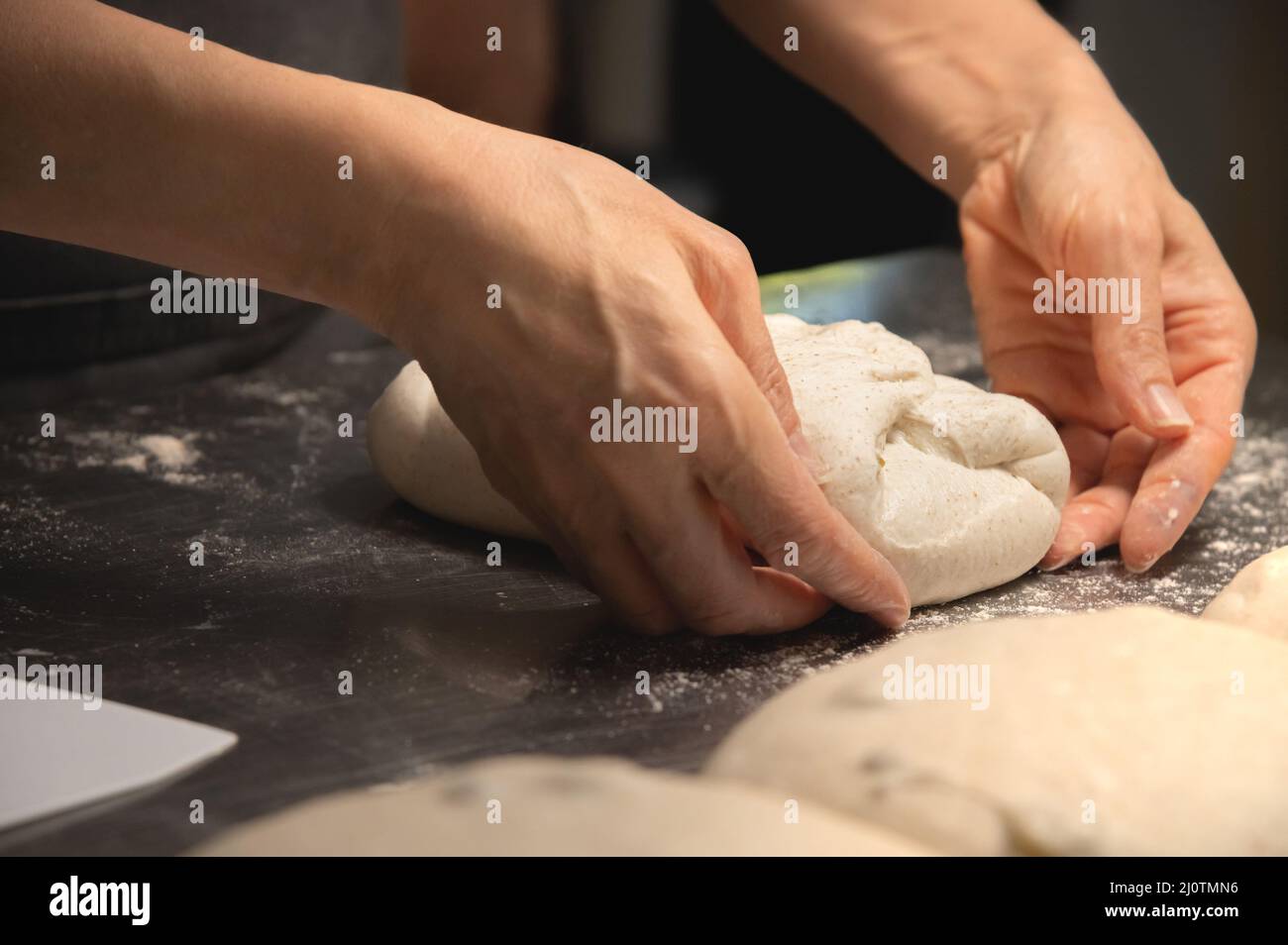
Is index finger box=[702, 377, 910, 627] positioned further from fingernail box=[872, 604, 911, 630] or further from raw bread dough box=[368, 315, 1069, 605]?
raw bread dough box=[368, 315, 1069, 605]

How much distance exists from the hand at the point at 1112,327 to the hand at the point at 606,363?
1.85 ft

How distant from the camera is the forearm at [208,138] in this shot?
4.55ft

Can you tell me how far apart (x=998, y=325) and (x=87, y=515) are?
4.79 feet

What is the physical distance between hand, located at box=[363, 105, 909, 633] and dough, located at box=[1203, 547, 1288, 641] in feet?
1.23

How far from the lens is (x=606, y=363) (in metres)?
1.32

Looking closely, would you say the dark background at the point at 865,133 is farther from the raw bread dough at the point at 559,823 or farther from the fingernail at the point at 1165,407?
the raw bread dough at the point at 559,823

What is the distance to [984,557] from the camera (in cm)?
161

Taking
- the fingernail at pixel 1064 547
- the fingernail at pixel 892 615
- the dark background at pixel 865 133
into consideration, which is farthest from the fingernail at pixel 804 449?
the dark background at pixel 865 133

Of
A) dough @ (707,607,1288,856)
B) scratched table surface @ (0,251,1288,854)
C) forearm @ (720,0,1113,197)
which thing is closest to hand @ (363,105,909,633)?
scratched table surface @ (0,251,1288,854)

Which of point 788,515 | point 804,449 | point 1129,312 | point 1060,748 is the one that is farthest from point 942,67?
point 1060,748

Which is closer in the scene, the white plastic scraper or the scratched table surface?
the white plastic scraper

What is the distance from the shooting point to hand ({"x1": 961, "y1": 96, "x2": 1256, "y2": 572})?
185 centimetres

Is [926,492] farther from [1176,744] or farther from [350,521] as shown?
[350,521]

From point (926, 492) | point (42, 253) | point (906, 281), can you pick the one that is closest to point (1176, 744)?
point (926, 492)
